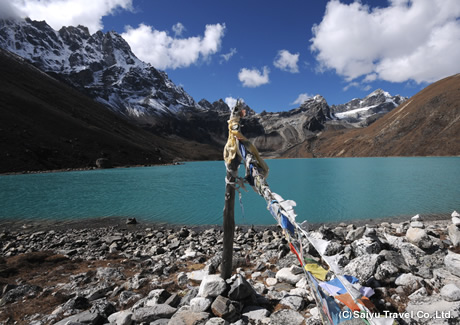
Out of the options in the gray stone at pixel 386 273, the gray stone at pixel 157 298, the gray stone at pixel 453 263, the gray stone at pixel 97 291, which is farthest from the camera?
the gray stone at pixel 97 291

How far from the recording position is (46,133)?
291 ft

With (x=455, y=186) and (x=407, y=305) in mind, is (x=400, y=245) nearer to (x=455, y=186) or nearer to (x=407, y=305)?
(x=407, y=305)

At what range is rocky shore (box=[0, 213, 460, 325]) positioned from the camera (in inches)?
226

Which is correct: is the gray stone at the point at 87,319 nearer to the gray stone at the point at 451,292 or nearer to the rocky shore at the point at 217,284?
the rocky shore at the point at 217,284

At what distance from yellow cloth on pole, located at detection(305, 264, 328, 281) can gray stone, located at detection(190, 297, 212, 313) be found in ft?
9.87

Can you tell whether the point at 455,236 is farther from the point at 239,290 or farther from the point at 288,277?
the point at 239,290

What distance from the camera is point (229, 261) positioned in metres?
7.42

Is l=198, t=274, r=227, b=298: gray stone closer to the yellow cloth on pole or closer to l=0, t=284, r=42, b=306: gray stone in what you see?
the yellow cloth on pole

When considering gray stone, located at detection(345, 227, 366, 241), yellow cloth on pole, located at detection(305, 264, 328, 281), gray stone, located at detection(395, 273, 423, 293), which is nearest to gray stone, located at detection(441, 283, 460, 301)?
gray stone, located at detection(395, 273, 423, 293)

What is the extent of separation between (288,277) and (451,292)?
12.9 ft

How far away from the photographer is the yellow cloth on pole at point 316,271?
166 inches

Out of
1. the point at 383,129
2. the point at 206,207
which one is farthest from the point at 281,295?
the point at 383,129

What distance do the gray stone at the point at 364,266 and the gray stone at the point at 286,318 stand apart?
7.63ft

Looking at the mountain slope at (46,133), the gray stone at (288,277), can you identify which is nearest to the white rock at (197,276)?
the gray stone at (288,277)
